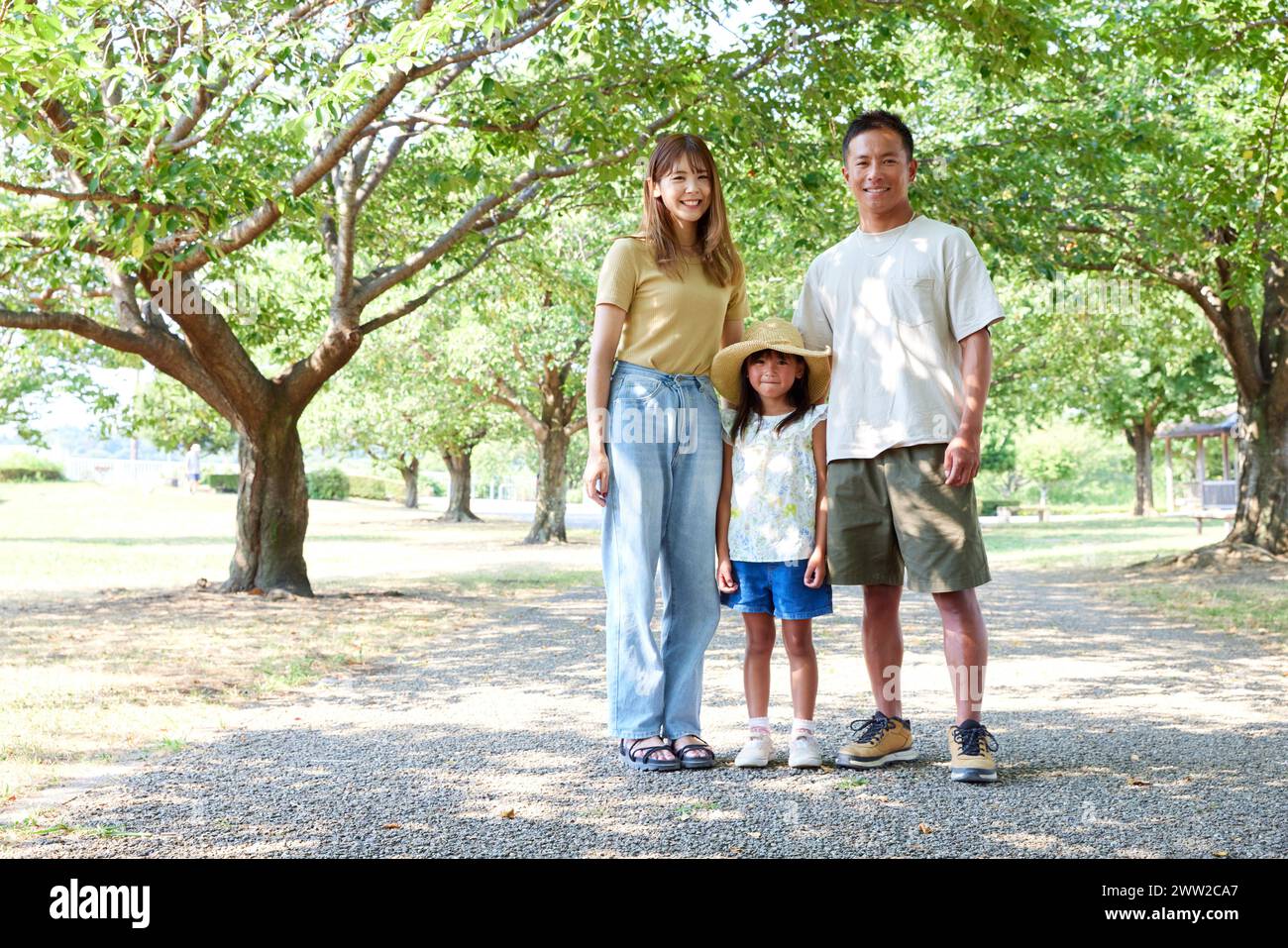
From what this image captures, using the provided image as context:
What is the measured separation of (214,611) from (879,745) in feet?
25.5

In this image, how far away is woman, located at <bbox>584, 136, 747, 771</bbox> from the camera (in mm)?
4309

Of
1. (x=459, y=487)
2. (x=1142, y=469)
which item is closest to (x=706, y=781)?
(x=459, y=487)

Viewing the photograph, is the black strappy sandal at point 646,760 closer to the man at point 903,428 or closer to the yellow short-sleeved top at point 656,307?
the man at point 903,428

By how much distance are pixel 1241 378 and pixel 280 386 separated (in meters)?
12.1

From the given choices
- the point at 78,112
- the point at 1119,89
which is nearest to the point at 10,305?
the point at 78,112

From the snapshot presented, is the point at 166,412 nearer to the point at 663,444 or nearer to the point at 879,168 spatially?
the point at 663,444

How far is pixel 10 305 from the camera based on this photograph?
12.7 m

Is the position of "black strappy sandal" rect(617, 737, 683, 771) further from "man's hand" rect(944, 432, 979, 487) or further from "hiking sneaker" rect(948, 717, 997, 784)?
"man's hand" rect(944, 432, 979, 487)

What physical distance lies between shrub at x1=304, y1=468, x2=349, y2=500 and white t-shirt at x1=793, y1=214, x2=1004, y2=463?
4830cm

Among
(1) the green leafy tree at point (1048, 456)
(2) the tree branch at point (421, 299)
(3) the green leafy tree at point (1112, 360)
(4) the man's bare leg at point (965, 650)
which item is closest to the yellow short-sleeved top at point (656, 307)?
(4) the man's bare leg at point (965, 650)

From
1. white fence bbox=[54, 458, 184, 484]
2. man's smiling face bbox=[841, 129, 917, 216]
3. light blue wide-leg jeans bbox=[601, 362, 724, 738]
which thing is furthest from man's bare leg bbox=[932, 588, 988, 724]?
white fence bbox=[54, 458, 184, 484]

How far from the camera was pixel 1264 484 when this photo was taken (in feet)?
50.3

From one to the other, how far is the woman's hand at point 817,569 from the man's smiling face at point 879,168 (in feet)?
4.13

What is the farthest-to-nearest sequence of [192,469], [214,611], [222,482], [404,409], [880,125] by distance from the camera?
[222,482] → [192,469] → [404,409] → [214,611] → [880,125]
